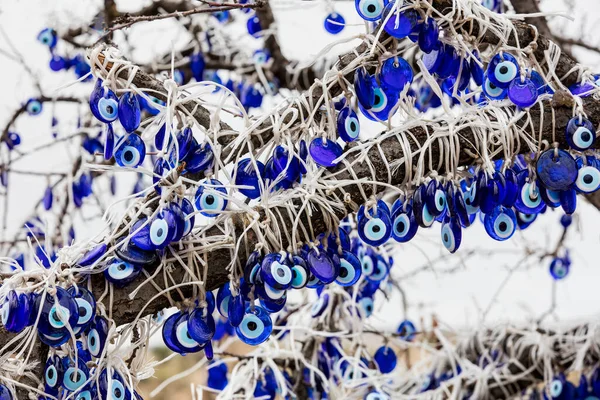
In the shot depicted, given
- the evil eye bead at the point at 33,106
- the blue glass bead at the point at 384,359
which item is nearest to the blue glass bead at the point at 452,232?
the blue glass bead at the point at 384,359

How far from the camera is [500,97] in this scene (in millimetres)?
1162

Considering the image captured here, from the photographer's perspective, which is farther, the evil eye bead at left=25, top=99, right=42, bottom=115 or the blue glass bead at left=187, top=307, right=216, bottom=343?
the evil eye bead at left=25, top=99, right=42, bottom=115

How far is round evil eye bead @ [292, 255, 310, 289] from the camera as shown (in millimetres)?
1008

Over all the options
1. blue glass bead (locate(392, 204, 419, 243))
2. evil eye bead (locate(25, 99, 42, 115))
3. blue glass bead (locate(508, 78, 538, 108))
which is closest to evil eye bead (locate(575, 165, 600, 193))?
blue glass bead (locate(508, 78, 538, 108))

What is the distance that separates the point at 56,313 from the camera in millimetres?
950

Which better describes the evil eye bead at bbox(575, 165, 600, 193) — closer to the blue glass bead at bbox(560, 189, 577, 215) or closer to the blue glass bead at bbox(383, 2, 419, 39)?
the blue glass bead at bbox(560, 189, 577, 215)

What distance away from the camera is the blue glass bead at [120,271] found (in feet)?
3.26

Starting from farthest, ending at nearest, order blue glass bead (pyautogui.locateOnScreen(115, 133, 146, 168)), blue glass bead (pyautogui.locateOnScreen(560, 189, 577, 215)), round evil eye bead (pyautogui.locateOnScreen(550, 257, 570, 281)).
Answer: round evil eye bead (pyautogui.locateOnScreen(550, 257, 570, 281)) → blue glass bead (pyautogui.locateOnScreen(560, 189, 577, 215)) → blue glass bead (pyautogui.locateOnScreen(115, 133, 146, 168))

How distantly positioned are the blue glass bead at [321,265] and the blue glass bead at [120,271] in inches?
8.2

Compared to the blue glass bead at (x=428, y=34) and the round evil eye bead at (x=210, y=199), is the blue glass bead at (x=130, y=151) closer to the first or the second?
the round evil eye bead at (x=210, y=199)

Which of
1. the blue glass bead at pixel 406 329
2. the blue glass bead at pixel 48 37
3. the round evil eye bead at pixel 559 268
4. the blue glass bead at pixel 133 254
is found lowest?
the blue glass bead at pixel 406 329

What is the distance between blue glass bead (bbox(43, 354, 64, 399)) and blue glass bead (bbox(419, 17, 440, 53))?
2.02 feet

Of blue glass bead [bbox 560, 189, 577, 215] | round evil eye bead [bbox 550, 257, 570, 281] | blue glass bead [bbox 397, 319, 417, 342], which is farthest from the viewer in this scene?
round evil eye bead [bbox 550, 257, 570, 281]

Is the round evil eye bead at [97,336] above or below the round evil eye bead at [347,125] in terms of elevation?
below
